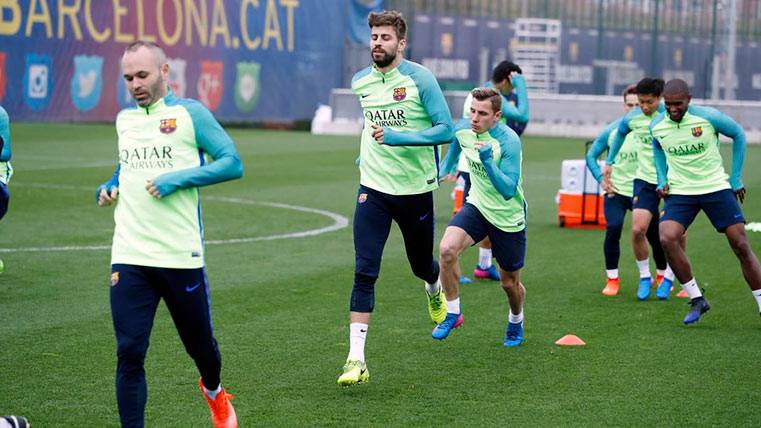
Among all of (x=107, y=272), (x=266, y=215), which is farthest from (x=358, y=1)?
(x=107, y=272)

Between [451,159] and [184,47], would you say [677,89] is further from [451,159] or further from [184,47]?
[184,47]

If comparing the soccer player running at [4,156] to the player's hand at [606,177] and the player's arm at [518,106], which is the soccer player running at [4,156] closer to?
the player's arm at [518,106]

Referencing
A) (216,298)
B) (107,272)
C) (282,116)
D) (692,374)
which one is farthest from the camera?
(282,116)

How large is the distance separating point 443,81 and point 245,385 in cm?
4090

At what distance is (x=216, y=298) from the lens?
36.9ft

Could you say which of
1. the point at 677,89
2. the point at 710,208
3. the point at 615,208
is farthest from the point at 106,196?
the point at 615,208

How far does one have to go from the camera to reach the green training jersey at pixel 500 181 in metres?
9.08

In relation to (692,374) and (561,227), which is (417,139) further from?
(561,227)

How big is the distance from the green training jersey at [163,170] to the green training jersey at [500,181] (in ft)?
10.0

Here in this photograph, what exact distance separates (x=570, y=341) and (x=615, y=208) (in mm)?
3314

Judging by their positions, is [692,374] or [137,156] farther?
[692,374]

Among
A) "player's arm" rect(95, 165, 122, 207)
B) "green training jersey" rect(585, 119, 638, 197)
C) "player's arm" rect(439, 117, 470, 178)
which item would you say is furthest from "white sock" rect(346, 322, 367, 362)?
"green training jersey" rect(585, 119, 638, 197)

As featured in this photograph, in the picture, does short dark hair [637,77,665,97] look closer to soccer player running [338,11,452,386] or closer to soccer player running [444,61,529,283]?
soccer player running [444,61,529,283]

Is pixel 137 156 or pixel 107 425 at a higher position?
pixel 137 156
